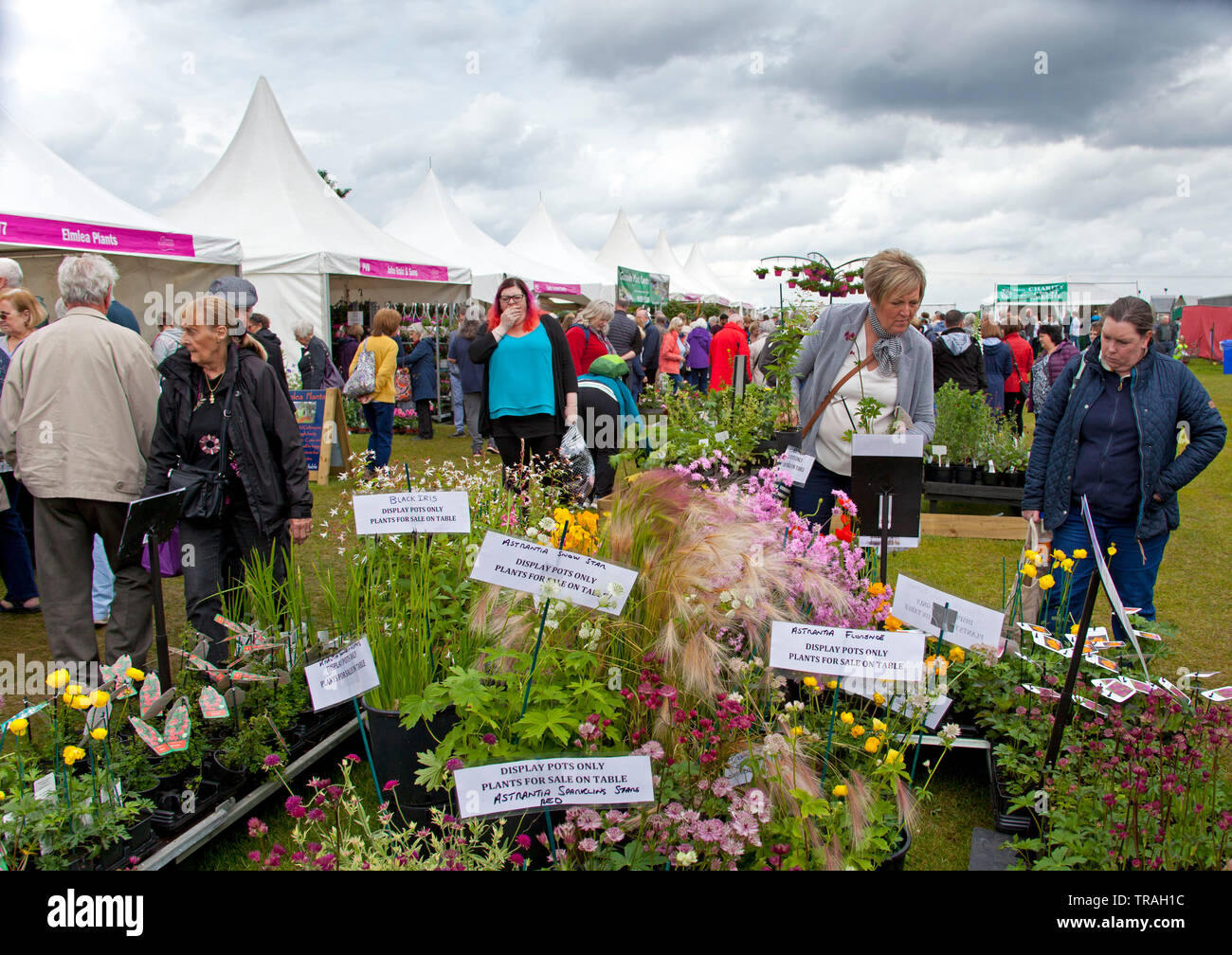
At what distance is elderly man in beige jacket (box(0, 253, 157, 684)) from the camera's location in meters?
3.24

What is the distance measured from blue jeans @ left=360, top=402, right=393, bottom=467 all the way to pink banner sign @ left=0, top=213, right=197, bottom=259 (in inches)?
109

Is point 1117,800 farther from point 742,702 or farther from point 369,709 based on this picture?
point 369,709

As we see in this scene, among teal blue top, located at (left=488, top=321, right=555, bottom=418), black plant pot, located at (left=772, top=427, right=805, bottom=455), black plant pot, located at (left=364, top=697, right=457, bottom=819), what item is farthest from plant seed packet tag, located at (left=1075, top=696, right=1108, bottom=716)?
black plant pot, located at (left=772, top=427, right=805, bottom=455)

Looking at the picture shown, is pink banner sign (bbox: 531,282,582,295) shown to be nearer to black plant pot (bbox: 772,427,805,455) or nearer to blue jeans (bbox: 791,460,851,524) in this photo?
black plant pot (bbox: 772,427,805,455)

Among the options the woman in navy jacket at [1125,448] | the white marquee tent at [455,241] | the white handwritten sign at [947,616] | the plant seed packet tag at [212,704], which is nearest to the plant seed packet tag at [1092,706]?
the white handwritten sign at [947,616]

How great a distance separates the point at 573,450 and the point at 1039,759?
3.28m

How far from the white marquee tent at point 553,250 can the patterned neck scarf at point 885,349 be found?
57.8 ft

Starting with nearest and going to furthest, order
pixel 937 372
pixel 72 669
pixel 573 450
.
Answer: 1. pixel 72 669
2. pixel 573 450
3. pixel 937 372

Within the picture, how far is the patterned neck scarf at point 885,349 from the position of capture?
3488mm

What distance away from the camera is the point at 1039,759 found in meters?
2.31

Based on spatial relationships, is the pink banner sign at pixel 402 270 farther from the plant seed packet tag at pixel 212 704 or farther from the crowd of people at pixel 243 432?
the plant seed packet tag at pixel 212 704

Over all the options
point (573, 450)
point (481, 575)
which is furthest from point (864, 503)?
point (573, 450)

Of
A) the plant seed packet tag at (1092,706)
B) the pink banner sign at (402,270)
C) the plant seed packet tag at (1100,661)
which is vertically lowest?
the plant seed packet tag at (1092,706)
